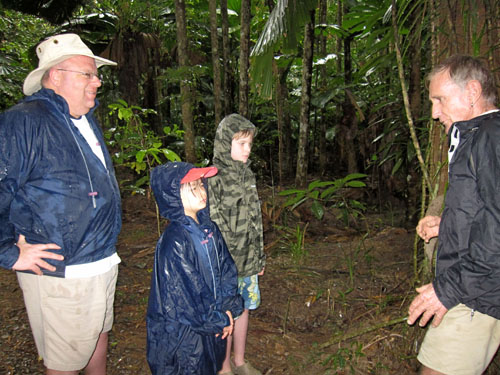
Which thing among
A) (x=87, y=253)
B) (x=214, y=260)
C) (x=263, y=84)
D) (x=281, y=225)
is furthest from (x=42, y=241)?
(x=281, y=225)

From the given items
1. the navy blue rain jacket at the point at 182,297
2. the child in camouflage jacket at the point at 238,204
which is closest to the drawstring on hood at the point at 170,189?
the navy blue rain jacket at the point at 182,297

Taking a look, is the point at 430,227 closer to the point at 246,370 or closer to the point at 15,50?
the point at 246,370

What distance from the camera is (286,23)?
334cm

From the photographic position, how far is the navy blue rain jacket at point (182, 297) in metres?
1.93

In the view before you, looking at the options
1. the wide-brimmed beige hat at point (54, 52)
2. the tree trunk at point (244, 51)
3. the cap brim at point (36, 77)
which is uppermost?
the tree trunk at point (244, 51)

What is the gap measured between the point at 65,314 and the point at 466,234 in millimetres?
1968

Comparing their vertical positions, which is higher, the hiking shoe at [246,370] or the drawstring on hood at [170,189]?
the drawstring on hood at [170,189]

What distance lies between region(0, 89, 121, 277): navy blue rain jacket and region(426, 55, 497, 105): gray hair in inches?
72.3

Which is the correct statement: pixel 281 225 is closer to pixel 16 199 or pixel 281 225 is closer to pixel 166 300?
pixel 166 300

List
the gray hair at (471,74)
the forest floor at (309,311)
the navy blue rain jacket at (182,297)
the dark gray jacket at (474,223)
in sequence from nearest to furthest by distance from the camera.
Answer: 1. the dark gray jacket at (474,223)
2. the gray hair at (471,74)
3. the navy blue rain jacket at (182,297)
4. the forest floor at (309,311)

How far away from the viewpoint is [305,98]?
249 inches

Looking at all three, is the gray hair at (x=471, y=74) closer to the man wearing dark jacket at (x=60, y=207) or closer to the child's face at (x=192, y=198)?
the child's face at (x=192, y=198)

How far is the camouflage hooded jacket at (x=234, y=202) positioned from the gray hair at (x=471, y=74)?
121cm

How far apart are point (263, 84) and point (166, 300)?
253 cm
